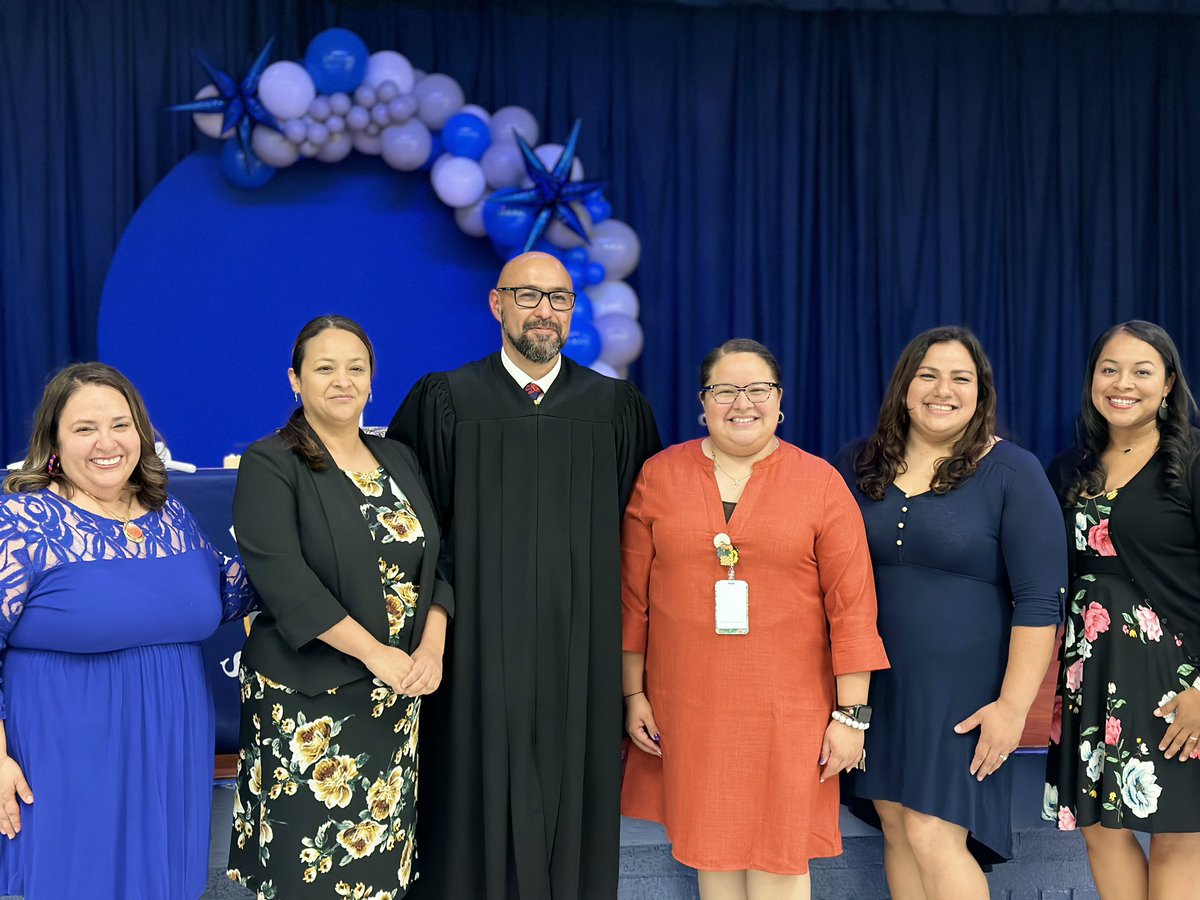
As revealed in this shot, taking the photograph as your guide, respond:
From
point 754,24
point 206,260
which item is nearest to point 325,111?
point 206,260

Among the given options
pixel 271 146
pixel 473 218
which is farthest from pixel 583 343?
pixel 271 146

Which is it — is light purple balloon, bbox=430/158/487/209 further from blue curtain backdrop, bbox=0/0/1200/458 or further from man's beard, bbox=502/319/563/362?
man's beard, bbox=502/319/563/362

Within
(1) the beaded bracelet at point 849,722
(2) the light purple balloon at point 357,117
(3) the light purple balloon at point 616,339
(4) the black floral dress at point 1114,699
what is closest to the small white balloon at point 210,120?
(2) the light purple balloon at point 357,117

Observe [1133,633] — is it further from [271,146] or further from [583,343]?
[271,146]

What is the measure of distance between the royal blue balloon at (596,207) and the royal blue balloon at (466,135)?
1.98 ft

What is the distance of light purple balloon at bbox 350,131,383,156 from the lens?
5.32 metres

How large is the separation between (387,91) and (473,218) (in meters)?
0.73

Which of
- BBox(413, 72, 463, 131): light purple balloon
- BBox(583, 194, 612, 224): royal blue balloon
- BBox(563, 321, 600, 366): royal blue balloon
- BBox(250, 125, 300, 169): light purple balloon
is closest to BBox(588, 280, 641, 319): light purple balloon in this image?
BBox(563, 321, 600, 366): royal blue balloon

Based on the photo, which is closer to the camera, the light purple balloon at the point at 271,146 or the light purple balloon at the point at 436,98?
the light purple balloon at the point at 271,146

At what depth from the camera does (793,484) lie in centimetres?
236

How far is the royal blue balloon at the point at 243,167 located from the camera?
206 inches

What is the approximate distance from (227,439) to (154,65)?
2.04 meters

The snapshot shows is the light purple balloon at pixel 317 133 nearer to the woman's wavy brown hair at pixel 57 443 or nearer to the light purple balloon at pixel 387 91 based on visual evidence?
the light purple balloon at pixel 387 91

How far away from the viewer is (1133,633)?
2359 mm
